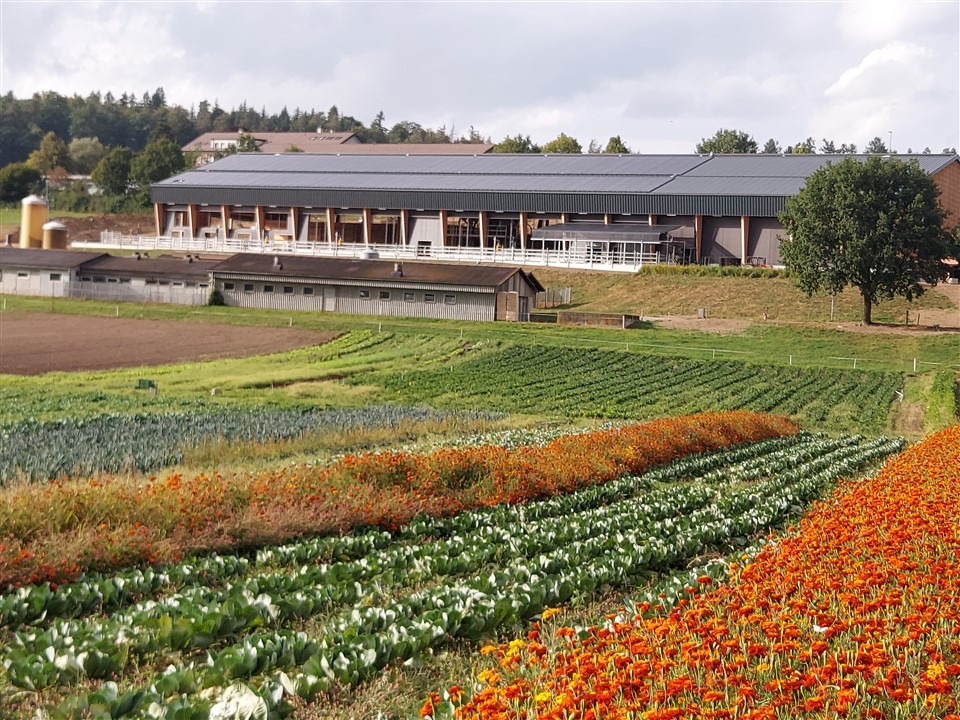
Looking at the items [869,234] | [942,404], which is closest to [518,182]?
[869,234]

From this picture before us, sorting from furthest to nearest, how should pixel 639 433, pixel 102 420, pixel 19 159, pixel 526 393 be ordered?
pixel 19 159 → pixel 526 393 → pixel 102 420 → pixel 639 433

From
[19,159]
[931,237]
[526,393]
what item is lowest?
[526,393]

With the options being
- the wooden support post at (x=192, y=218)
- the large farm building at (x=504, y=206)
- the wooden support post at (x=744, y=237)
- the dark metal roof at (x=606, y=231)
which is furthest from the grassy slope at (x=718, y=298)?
the wooden support post at (x=192, y=218)

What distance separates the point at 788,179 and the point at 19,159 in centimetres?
12761

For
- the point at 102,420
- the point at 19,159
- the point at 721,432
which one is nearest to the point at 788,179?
the point at 721,432

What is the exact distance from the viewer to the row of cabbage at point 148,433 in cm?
1895

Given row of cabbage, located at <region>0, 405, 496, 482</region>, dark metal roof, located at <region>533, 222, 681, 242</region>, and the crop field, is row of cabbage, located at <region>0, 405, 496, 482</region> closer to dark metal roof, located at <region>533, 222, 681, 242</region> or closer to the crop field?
the crop field

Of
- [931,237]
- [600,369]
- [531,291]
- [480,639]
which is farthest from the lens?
[531,291]

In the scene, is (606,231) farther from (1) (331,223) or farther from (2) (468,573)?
(2) (468,573)

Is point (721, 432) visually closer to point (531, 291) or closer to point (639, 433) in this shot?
point (639, 433)

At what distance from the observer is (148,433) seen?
23.5m

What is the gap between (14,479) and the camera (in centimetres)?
1714

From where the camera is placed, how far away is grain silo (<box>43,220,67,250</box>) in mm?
86562

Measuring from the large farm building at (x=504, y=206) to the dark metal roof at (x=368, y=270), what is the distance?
554 inches
